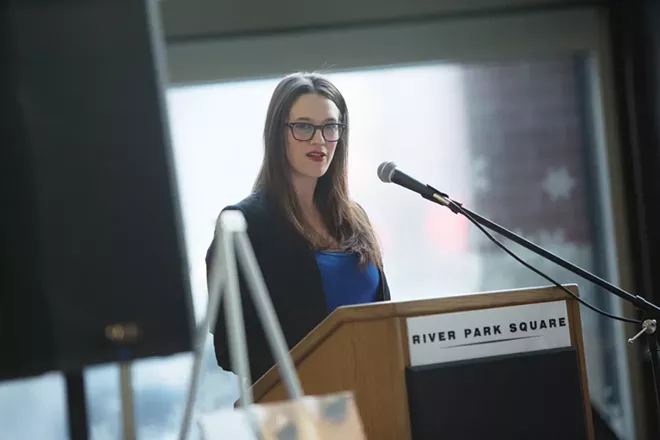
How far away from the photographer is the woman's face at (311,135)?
231cm

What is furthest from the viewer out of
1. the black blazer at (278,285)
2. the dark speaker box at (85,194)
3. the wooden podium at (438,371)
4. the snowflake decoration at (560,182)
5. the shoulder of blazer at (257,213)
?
the snowflake decoration at (560,182)

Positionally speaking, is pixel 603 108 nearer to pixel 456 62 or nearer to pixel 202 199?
pixel 456 62

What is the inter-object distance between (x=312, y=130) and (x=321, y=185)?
0.16m

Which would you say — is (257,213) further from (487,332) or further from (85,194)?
(85,194)

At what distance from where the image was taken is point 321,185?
2.35 m

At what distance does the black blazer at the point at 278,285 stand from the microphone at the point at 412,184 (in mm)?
507

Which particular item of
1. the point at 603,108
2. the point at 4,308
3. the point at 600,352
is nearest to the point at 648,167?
the point at 603,108

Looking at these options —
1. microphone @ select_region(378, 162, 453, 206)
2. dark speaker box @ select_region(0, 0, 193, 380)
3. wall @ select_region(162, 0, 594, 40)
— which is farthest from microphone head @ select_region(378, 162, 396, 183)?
wall @ select_region(162, 0, 594, 40)

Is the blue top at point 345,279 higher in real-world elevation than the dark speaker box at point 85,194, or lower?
lower

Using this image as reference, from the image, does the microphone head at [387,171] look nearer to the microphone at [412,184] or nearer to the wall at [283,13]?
the microphone at [412,184]

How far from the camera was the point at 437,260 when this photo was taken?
3.30m

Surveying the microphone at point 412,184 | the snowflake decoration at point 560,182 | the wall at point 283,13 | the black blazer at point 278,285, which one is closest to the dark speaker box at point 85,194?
the microphone at point 412,184

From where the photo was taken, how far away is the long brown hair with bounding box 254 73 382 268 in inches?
89.4

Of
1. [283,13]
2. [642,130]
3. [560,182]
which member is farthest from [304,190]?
[642,130]
